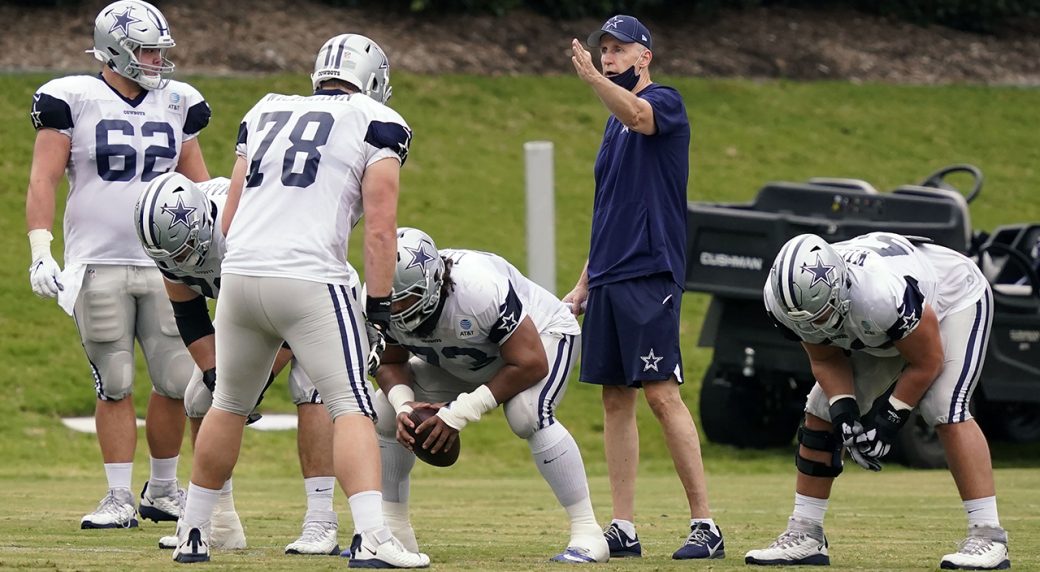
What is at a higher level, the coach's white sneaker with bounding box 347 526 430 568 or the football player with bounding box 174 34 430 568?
the football player with bounding box 174 34 430 568

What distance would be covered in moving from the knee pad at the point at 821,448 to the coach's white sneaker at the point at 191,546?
2.33m

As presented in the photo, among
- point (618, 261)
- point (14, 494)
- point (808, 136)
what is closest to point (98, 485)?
point (14, 494)

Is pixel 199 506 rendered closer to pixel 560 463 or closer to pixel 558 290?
pixel 560 463

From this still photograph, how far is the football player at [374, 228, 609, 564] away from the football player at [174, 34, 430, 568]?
326 mm

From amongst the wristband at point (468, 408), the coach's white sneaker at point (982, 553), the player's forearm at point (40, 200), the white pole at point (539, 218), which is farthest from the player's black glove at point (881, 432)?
the white pole at point (539, 218)

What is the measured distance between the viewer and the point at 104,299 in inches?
338

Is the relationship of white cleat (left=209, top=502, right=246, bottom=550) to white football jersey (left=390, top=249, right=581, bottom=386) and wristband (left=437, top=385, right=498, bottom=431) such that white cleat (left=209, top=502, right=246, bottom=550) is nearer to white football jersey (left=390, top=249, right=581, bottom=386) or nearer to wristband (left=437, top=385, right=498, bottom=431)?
white football jersey (left=390, top=249, right=581, bottom=386)

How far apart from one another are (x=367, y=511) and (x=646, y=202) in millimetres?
2022

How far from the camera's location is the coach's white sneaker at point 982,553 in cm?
675

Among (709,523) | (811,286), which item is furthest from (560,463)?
(811,286)

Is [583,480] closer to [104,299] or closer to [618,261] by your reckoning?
[618,261]

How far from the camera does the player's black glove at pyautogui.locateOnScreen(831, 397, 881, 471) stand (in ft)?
22.7

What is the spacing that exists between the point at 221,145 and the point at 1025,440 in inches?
393

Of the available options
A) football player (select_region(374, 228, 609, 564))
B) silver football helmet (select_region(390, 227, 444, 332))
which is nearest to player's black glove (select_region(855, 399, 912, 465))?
football player (select_region(374, 228, 609, 564))
